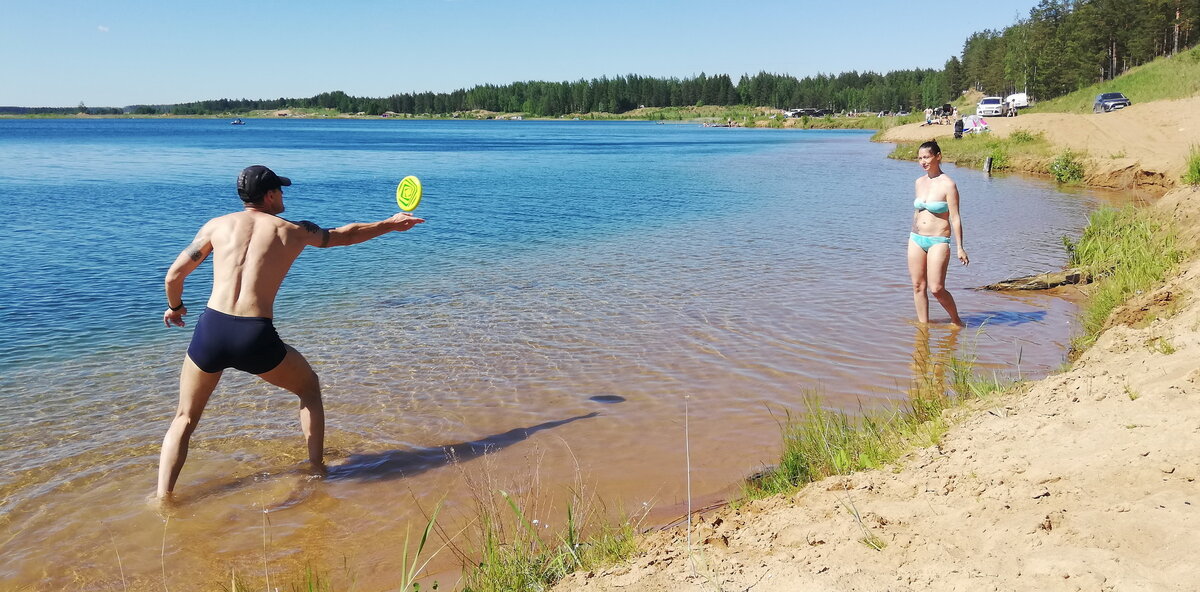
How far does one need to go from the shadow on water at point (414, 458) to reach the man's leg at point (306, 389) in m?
0.24

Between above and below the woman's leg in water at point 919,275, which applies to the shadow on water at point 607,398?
below

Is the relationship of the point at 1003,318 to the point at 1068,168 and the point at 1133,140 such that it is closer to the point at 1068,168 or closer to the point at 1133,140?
the point at 1068,168

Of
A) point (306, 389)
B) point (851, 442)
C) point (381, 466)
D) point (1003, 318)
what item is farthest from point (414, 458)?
point (1003, 318)

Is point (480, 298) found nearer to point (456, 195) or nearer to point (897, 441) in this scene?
point (897, 441)

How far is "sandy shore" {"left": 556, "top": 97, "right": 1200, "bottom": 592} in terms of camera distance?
329cm

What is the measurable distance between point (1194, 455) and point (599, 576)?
2.85 metres

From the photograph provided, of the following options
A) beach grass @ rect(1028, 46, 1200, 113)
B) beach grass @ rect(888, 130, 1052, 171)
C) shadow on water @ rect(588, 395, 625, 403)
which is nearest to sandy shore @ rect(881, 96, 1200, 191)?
beach grass @ rect(888, 130, 1052, 171)

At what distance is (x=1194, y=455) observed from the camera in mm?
3721

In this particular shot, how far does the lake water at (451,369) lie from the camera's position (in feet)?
18.0

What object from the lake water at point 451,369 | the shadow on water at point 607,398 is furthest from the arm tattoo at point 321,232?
the shadow on water at point 607,398

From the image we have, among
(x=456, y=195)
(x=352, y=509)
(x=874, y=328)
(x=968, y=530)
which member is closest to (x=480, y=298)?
(x=874, y=328)

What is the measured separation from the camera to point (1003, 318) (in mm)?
10102

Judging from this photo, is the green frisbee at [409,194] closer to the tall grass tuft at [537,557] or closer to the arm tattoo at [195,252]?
the arm tattoo at [195,252]

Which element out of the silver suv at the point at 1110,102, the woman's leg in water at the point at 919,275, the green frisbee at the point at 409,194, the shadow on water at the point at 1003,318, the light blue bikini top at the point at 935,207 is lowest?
the shadow on water at the point at 1003,318
